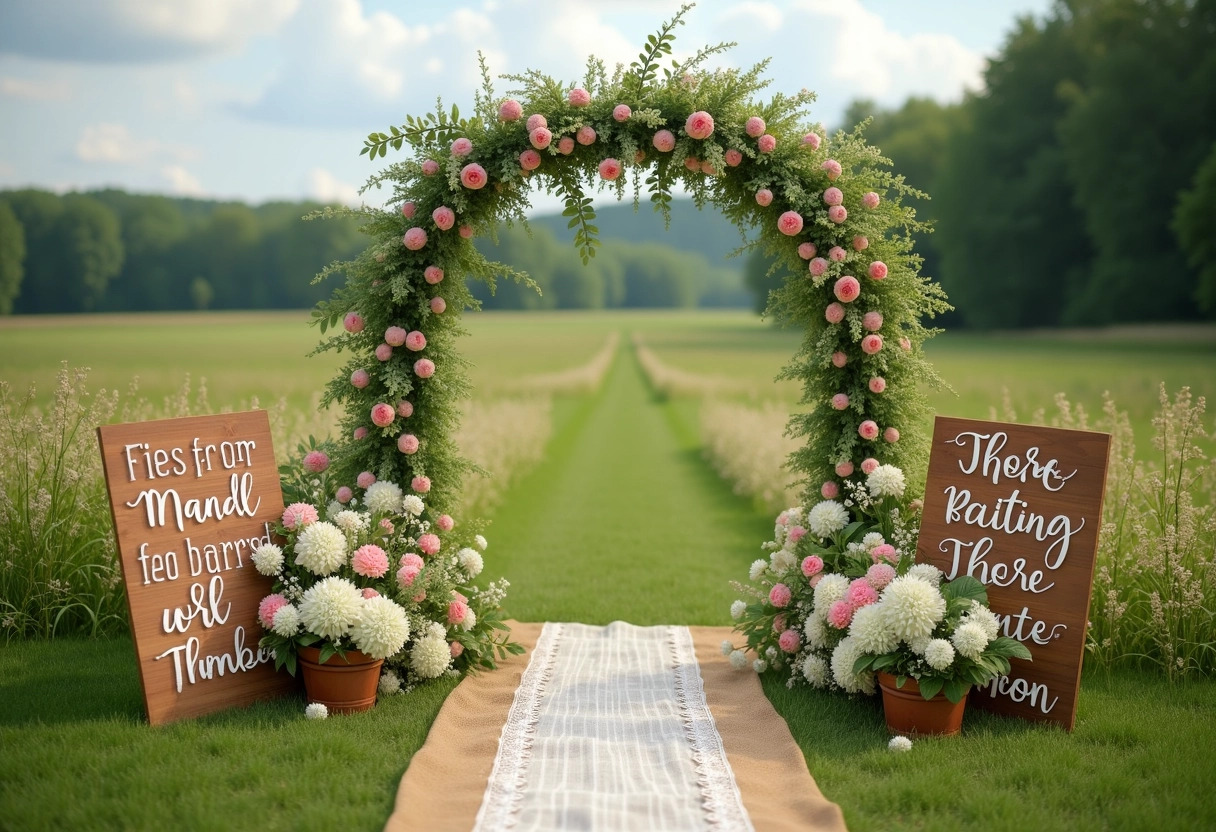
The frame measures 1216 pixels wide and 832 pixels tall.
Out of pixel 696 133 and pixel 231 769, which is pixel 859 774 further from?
pixel 696 133

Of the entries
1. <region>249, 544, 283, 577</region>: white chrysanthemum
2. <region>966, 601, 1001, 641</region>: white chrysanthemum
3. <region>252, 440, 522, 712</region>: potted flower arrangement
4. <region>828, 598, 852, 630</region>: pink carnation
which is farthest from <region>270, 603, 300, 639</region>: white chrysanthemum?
<region>966, 601, 1001, 641</region>: white chrysanthemum

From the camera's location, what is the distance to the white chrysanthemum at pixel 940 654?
4.05m

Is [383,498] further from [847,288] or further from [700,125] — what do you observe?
[847,288]

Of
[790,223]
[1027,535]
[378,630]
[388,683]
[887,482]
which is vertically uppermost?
[790,223]

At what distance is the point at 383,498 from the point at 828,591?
8.54 feet

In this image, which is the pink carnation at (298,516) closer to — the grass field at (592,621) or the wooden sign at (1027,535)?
the grass field at (592,621)

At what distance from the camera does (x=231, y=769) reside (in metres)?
3.80

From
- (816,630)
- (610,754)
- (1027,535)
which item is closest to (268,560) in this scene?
(610,754)

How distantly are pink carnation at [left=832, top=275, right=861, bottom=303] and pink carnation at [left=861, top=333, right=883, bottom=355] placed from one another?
0.25m

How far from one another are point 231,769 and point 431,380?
244 cm

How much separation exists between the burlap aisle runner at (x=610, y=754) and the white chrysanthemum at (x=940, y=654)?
2.57 ft

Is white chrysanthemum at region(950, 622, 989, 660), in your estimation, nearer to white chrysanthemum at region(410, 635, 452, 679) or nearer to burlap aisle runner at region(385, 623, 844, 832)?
burlap aisle runner at region(385, 623, 844, 832)

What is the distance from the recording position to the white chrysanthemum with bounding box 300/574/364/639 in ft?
14.3

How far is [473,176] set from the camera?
4973 millimetres
